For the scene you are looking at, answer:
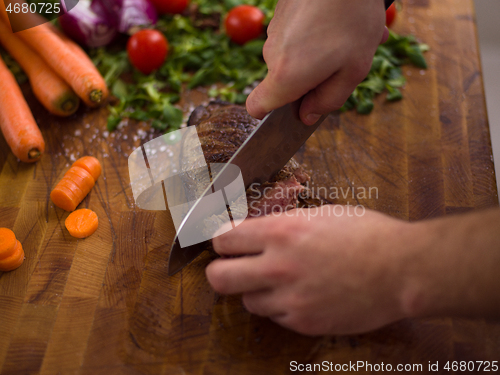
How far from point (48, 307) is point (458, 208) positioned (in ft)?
9.00

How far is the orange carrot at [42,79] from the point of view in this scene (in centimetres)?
327

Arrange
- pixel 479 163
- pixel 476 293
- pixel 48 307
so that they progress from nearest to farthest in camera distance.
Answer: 1. pixel 476 293
2. pixel 48 307
3. pixel 479 163

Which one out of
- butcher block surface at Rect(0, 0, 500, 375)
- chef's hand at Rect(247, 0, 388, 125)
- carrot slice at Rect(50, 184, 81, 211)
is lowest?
butcher block surface at Rect(0, 0, 500, 375)

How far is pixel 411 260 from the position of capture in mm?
1567

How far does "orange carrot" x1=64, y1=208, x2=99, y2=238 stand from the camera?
2.59 m

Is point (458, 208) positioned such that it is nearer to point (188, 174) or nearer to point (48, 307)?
point (188, 174)

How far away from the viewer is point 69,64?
3.33 metres

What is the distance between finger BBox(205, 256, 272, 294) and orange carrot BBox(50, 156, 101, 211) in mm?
1328

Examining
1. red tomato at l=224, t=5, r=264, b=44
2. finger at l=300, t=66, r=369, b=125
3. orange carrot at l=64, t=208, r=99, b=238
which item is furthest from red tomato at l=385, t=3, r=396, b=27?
orange carrot at l=64, t=208, r=99, b=238

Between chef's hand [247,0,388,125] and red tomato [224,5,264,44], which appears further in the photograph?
red tomato [224,5,264,44]

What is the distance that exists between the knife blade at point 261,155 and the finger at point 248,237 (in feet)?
1.12

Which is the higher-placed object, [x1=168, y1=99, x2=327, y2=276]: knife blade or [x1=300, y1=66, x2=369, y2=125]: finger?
[x1=300, y1=66, x2=369, y2=125]: finger

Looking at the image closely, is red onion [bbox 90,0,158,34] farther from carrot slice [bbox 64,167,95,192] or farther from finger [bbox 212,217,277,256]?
finger [bbox 212,217,277,256]

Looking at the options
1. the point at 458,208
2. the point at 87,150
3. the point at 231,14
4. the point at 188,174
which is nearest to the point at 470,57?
the point at 458,208
